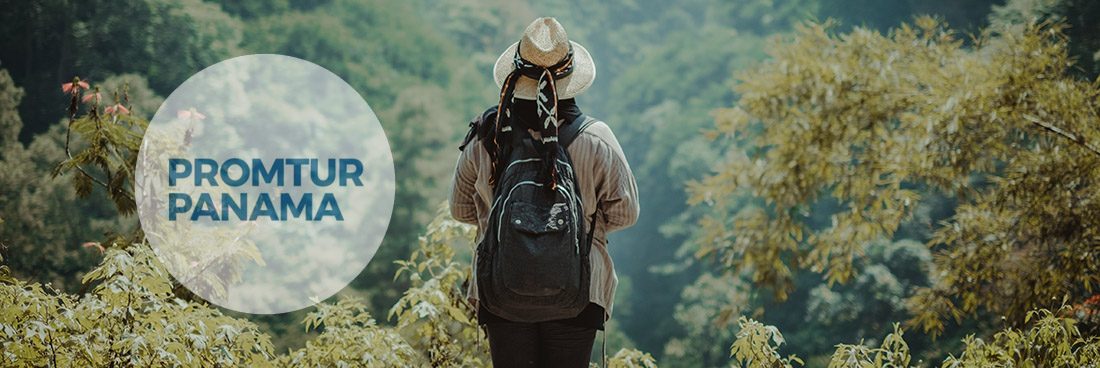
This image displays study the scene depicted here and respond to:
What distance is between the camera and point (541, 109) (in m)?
1.50

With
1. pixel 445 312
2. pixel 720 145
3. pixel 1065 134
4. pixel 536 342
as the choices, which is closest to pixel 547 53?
pixel 536 342

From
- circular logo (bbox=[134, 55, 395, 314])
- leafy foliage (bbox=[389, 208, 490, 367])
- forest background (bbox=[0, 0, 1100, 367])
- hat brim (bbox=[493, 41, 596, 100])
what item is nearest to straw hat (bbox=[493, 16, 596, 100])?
hat brim (bbox=[493, 41, 596, 100])

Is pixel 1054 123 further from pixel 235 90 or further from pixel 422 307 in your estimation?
pixel 235 90

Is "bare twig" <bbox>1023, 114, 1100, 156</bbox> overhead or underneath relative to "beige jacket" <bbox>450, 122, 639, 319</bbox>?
overhead

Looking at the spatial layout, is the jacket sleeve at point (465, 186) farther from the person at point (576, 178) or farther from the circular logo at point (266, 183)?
the circular logo at point (266, 183)

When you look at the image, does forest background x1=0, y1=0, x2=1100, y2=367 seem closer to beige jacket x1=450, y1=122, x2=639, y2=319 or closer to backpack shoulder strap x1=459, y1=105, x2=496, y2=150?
beige jacket x1=450, y1=122, x2=639, y2=319

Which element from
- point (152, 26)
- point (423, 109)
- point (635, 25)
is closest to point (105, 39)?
point (152, 26)

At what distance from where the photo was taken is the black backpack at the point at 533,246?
1.43 m

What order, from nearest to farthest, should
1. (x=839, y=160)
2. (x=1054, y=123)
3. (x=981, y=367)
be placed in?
(x=981, y=367) → (x=1054, y=123) → (x=839, y=160)

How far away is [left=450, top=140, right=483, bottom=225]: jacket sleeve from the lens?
1631 millimetres

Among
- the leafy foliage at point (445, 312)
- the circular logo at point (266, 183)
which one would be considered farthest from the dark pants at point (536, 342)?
the circular logo at point (266, 183)

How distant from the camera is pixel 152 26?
9.65 meters

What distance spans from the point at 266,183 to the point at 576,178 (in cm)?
687

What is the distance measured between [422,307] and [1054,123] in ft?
8.59
